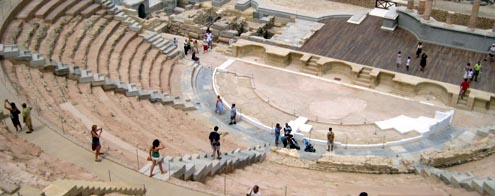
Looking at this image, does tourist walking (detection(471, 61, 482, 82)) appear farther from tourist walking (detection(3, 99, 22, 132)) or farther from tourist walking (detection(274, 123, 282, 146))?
tourist walking (detection(3, 99, 22, 132))

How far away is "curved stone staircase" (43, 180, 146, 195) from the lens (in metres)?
11.3

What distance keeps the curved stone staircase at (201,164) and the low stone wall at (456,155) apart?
593cm

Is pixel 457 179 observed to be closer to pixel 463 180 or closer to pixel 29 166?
pixel 463 180

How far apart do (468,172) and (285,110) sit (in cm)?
824

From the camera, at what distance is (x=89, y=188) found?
11812 mm

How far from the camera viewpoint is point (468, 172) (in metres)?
17.6

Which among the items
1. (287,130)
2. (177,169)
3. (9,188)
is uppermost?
→ (9,188)

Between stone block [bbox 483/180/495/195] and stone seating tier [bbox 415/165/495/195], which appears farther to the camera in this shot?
stone seating tier [bbox 415/165/495/195]

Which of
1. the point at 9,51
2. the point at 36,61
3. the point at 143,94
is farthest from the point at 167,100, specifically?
the point at 9,51

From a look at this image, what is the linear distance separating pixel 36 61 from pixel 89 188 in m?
10.1

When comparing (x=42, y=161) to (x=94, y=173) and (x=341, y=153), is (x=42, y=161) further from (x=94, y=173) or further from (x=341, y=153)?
(x=341, y=153)

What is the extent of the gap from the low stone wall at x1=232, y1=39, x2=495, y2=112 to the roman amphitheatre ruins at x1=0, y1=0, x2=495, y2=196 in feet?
0.20

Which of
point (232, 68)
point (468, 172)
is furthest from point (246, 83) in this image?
point (468, 172)

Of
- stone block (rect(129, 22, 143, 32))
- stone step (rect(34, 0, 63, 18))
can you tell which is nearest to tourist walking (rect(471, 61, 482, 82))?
stone block (rect(129, 22, 143, 32))
